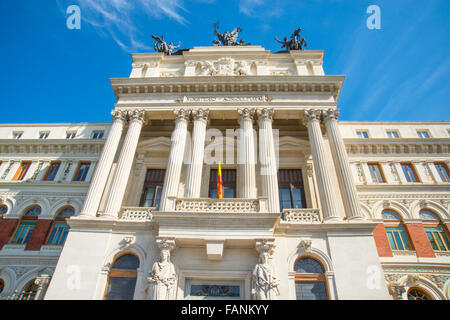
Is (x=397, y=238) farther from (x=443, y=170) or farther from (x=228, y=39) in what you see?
(x=228, y=39)

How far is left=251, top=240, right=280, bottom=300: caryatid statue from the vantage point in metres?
11.8

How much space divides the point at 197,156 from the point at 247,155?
3.23 m

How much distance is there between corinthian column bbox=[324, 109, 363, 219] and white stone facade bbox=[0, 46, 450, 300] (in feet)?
0.21

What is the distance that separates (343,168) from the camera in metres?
16.4

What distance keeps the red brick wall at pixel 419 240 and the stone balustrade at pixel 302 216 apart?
8.32m

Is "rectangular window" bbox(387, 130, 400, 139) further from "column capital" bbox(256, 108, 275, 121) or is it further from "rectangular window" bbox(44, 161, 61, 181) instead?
"rectangular window" bbox(44, 161, 61, 181)

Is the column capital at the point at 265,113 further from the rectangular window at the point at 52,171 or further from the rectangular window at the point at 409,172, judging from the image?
the rectangular window at the point at 52,171

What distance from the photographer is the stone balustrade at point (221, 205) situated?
46.8ft

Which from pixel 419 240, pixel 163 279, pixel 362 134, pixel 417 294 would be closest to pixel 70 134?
pixel 163 279

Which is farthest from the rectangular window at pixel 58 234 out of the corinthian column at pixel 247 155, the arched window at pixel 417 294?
the arched window at pixel 417 294

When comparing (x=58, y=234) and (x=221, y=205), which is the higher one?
(x=58, y=234)

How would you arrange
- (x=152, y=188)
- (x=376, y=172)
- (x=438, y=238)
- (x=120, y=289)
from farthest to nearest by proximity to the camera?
1. (x=376, y=172)
2. (x=152, y=188)
3. (x=438, y=238)
4. (x=120, y=289)

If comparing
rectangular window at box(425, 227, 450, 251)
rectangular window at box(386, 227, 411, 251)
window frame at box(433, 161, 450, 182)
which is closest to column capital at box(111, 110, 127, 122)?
rectangular window at box(386, 227, 411, 251)
